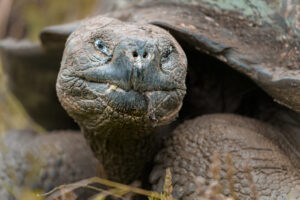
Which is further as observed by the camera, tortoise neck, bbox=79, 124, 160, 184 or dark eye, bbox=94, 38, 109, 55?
tortoise neck, bbox=79, 124, 160, 184

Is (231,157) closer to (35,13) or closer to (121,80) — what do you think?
(121,80)

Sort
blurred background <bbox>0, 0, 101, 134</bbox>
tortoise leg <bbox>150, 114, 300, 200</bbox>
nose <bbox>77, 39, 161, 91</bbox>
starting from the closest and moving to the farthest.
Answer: nose <bbox>77, 39, 161, 91</bbox> < tortoise leg <bbox>150, 114, 300, 200</bbox> < blurred background <bbox>0, 0, 101, 134</bbox>

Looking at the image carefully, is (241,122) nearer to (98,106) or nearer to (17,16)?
(98,106)

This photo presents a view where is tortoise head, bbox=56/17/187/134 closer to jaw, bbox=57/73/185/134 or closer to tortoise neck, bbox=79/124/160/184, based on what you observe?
jaw, bbox=57/73/185/134

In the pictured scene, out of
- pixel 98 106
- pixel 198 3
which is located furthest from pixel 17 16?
pixel 98 106

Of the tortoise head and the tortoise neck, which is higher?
the tortoise head

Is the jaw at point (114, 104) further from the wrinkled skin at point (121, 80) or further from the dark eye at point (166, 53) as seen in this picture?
the dark eye at point (166, 53)

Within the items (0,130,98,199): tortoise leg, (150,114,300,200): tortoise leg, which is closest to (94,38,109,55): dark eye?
(150,114,300,200): tortoise leg
